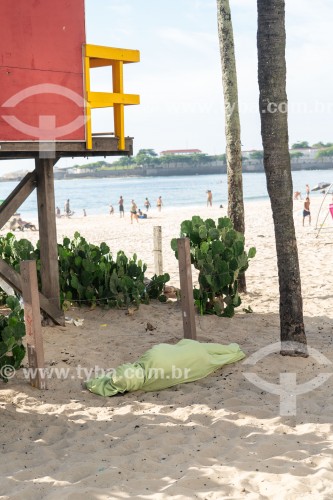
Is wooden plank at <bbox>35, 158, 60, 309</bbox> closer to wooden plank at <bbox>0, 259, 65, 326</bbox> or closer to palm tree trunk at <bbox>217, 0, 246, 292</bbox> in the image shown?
wooden plank at <bbox>0, 259, 65, 326</bbox>

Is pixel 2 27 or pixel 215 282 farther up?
pixel 2 27

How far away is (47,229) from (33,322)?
7.83 ft

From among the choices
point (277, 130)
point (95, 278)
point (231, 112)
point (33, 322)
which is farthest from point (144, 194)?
point (33, 322)

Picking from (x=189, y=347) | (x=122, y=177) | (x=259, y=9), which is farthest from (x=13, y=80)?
(x=122, y=177)

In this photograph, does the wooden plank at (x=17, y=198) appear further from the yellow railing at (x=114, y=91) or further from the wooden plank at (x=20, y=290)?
the yellow railing at (x=114, y=91)

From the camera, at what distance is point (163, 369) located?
7516mm

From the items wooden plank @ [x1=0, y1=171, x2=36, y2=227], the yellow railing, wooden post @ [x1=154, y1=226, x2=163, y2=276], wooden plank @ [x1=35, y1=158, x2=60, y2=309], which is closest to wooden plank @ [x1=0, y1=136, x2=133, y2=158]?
the yellow railing

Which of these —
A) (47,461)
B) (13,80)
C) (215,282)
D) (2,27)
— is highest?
(2,27)

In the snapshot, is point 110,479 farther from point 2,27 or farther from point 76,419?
point 2,27

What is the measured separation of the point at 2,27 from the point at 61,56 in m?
0.76

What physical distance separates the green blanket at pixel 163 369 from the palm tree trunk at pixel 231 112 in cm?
454

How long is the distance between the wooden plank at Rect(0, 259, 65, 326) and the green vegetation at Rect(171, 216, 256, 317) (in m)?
1.78

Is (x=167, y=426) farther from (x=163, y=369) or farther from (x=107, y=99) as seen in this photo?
(x=107, y=99)

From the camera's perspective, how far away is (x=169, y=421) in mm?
6582
